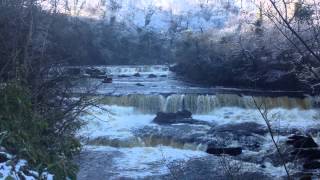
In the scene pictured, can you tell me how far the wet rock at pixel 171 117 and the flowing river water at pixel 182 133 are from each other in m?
0.34

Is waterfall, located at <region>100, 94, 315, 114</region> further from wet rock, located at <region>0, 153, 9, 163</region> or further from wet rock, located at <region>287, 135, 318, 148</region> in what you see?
wet rock, located at <region>0, 153, 9, 163</region>

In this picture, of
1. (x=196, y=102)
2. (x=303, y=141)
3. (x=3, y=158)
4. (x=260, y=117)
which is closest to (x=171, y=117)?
(x=196, y=102)

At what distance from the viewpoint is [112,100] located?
21141 mm

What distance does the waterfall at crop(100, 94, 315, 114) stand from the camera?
21047mm

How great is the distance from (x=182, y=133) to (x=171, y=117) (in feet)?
8.22

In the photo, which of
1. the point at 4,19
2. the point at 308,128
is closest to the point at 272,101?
the point at 308,128

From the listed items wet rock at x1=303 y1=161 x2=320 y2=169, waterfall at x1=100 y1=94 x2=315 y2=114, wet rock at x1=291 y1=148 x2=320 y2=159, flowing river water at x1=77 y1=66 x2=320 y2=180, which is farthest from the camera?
waterfall at x1=100 y1=94 x2=315 y2=114

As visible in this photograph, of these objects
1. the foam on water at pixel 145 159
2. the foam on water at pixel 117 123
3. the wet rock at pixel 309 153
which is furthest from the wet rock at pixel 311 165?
the foam on water at pixel 117 123

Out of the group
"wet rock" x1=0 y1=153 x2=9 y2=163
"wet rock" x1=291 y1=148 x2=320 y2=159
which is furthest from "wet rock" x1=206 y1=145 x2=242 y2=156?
"wet rock" x1=0 y1=153 x2=9 y2=163

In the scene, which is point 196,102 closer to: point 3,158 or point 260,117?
point 260,117

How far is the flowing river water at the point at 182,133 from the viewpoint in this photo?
13234mm

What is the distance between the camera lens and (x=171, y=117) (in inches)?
788

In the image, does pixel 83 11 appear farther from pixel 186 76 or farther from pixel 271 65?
pixel 271 65

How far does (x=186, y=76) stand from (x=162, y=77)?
1726mm
